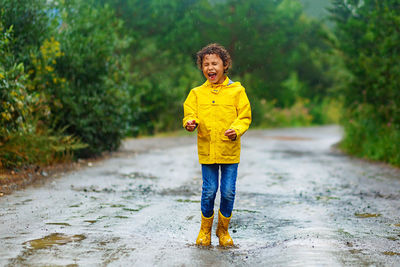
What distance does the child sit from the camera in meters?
5.56

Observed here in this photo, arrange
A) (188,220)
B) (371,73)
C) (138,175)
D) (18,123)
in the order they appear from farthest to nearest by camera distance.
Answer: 1. (371,73)
2. (138,175)
3. (18,123)
4. (188,220)

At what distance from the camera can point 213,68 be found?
5707 mm

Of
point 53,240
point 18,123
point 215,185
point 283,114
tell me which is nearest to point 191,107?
point 215,185

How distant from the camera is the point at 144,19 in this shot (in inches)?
1403

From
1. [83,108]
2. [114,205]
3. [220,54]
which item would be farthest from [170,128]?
[220,54]

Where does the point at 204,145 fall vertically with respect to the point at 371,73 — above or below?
below

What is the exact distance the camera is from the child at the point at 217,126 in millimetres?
5559

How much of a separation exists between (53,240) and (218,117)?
193cm

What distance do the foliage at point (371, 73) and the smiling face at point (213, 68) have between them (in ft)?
30.9

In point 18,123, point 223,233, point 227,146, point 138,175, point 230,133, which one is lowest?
point 138,175

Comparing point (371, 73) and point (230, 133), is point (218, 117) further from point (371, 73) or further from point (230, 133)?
point (371, 73)

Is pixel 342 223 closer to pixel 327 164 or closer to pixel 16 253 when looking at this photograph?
pixel 16 253

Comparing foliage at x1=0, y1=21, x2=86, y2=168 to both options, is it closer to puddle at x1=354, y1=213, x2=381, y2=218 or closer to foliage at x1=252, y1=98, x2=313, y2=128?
puddle at x1=354, y1=213, x2=381, y2=218

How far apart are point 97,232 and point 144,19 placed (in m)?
30.9
